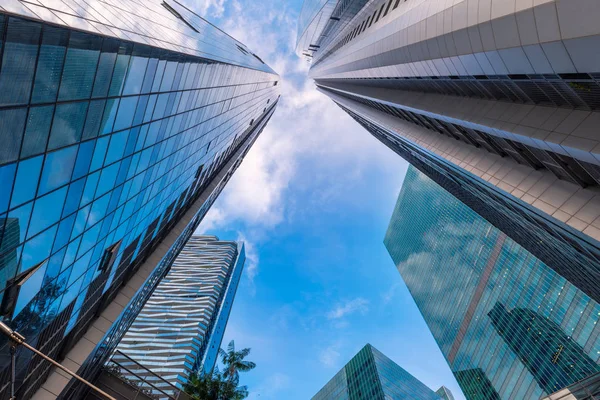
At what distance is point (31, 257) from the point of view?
1390 centimetres

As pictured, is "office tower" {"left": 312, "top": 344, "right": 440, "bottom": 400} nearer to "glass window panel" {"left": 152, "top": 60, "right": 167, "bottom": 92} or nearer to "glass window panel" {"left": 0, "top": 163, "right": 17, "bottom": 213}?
"glass window panel" {"left": 152, "top": 60, "right": 167, "bottom": 92}

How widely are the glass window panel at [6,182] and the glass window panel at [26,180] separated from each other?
26 centimetres

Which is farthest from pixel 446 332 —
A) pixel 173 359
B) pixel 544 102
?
pixel 544 102

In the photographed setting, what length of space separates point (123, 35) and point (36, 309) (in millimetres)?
12017

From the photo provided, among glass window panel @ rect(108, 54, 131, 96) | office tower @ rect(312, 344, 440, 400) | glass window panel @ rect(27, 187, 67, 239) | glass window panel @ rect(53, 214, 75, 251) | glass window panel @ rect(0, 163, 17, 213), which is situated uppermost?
office tower @ rect(312, 344, 440, 400)

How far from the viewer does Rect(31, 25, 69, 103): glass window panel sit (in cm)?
1035

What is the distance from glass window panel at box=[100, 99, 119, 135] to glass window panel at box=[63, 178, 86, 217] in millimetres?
2431

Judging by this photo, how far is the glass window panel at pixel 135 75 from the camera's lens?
642 inches

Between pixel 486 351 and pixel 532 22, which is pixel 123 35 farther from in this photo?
pixel 486 351

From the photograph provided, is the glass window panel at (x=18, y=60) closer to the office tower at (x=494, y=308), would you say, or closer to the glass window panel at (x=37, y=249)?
the glass window panel at (x=37, y=249)

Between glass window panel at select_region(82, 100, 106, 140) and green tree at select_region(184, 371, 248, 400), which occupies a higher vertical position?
green tree at select_region(184, 371, 248, 400)

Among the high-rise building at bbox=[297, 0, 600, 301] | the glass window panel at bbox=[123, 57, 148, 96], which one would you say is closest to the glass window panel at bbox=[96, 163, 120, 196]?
the glass window panel at bbox=[123, 57, 148, 96]

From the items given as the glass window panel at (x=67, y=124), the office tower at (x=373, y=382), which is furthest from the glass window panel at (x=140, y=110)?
the office tower at (x=373, y=382)

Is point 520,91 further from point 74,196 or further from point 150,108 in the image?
point 74,196
